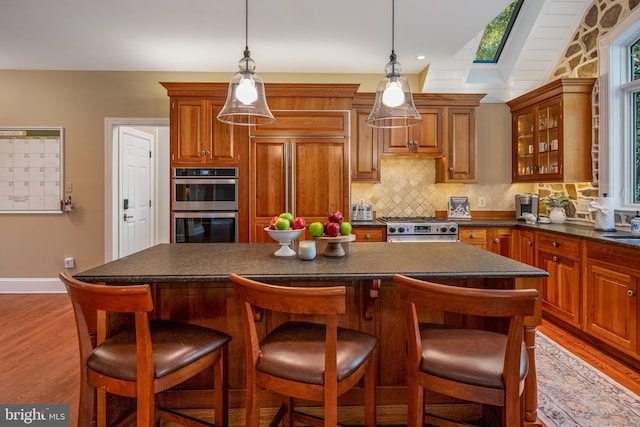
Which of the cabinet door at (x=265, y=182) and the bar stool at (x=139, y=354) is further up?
the cabinet door at (x=265, y=182)

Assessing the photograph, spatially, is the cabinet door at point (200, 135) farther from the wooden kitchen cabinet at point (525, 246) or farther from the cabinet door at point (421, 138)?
the wooden kitchen cabinet at point (525, 246)

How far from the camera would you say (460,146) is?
4.43m

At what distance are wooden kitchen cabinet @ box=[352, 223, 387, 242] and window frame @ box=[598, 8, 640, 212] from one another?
84.7 inches

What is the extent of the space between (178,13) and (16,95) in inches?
113

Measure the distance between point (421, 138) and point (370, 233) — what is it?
4.37ft

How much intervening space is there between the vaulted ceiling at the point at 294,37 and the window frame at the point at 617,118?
27.1 inches

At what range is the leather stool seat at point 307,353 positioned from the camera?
136cm

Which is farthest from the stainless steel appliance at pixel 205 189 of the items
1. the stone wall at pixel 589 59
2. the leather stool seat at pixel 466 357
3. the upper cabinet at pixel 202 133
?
the stone wall at pixel 589 59

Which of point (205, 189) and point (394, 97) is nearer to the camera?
point (394, 97)

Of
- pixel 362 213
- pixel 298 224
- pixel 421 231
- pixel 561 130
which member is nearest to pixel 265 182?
pixel 362 213

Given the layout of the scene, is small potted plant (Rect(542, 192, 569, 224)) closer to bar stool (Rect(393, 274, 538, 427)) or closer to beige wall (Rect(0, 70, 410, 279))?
bar stool (Rect(393, 274, 538, 427))

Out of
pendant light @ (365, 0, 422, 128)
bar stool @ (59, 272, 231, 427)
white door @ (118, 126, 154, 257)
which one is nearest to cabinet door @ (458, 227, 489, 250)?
pendant light @ (365, 0, 422, 128)

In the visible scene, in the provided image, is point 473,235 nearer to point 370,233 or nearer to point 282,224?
point 370,233

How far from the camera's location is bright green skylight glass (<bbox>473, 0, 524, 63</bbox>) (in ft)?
13.8
